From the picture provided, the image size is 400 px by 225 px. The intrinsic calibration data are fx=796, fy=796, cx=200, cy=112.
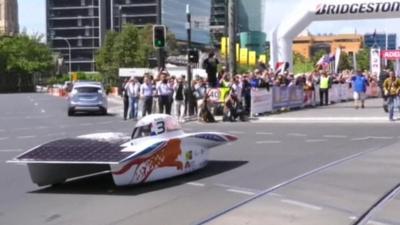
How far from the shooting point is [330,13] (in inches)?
1328

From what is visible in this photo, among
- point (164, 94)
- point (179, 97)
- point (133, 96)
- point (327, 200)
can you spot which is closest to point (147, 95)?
point (164, 94)

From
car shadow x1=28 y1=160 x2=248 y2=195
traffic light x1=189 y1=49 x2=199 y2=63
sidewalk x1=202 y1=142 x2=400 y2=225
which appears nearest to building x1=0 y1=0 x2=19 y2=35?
traffic light x1=189 y1=49 x2=199 y2=63

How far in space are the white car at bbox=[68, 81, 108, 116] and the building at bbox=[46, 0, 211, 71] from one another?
105 metres

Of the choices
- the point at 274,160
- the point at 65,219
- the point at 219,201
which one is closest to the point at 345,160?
the point at 274,160

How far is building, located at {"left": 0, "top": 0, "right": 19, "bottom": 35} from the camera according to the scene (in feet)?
589

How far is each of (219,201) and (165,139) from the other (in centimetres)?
244

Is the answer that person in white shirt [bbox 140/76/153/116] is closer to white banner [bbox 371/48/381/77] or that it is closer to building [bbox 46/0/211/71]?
white banner [bbox 371/48/381/77]

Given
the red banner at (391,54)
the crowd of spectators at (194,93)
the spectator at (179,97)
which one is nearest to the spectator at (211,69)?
the crowd of spectators at (194,93)

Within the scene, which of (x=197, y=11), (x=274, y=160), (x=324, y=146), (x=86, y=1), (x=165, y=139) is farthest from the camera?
(x=86, y=1)

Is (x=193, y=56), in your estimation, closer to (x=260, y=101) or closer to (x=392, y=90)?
(x=260, y=101)

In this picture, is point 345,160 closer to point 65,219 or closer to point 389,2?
point 65,219

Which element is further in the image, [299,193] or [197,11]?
[197,11]

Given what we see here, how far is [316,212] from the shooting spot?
961 centimetres

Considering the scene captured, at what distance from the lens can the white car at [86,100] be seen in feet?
124
